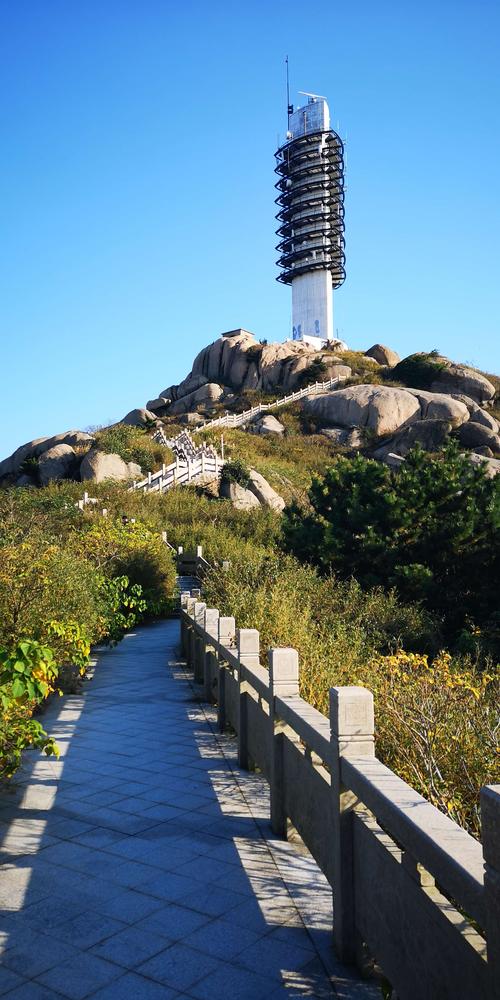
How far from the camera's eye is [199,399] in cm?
5753

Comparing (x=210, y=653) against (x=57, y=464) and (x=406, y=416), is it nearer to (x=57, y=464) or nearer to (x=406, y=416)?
(x=57, y=464)

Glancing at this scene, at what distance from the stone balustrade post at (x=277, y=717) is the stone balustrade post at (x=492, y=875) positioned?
112 inches

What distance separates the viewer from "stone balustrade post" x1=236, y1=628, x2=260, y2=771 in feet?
20.7

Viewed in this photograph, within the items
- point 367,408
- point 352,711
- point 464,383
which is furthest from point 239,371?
point 352,711

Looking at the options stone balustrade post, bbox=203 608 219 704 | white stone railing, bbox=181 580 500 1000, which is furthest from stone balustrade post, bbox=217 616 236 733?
white stone railing, bbox=181 580 500 1000

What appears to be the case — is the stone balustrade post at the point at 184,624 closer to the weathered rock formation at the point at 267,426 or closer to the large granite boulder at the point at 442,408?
the weathered rock formation at the point at 267,426

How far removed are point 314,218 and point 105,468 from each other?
42625 millimetres

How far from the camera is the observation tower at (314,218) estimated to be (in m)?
67.3

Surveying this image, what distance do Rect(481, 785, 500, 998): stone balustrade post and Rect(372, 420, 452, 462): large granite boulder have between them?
41.8 meters

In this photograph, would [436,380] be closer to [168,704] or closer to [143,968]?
[168,704]

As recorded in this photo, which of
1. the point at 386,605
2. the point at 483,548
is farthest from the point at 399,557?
the point at 386,605

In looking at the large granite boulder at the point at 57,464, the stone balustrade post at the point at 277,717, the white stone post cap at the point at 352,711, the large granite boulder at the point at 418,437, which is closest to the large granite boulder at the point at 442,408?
the large granite boulder at the point at 418,437

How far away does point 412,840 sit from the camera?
2543mm

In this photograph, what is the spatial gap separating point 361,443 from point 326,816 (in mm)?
43571
